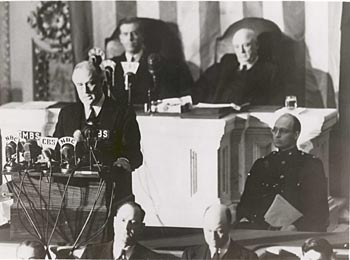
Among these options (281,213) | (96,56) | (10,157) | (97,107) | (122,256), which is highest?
(96,56)

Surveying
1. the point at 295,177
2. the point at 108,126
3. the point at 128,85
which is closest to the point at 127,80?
the point at 128,85

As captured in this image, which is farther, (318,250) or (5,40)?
(5,40)

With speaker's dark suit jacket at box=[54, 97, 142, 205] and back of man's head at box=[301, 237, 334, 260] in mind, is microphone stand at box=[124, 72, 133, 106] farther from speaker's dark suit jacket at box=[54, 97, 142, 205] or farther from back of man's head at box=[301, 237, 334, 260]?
back of man's head at box=[301, 237, 334, 260]

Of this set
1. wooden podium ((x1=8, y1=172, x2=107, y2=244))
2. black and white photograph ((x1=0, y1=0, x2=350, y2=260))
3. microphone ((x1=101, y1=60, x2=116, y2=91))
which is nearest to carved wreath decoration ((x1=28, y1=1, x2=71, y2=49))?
black and white photograph ((x1=0, y1=0, x2=350, y2=260))

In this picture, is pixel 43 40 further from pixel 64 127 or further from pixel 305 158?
pixel 305 158

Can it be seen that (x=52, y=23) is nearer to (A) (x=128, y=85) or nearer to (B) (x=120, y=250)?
(A) (x=128, y=85)

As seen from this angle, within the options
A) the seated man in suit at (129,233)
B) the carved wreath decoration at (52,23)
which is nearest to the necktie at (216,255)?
the seated man in suit at (129,233)
